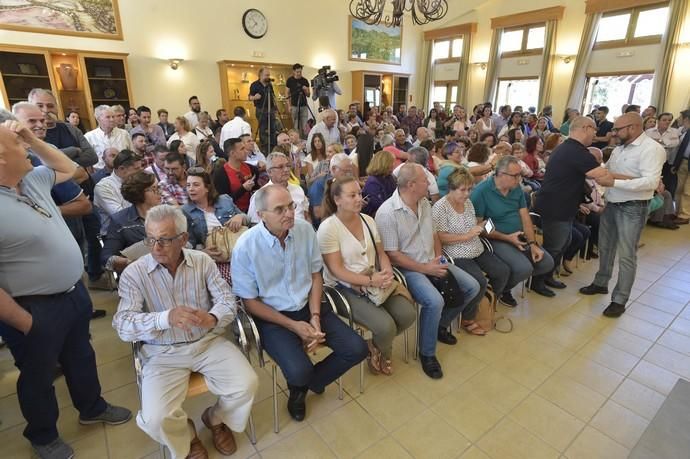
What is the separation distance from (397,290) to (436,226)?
27.0 inches

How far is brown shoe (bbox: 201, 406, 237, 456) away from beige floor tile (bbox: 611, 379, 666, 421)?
2139mm

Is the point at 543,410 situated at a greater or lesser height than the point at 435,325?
lesser

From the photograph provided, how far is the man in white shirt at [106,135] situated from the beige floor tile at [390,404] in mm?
3592

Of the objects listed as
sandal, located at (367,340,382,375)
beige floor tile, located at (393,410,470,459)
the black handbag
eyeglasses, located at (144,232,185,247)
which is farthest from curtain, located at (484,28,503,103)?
eyeglasses, located at (144,232,185,247)

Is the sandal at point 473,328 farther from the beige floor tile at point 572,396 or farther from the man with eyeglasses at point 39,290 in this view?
the man with eyeglasses at point 39,290

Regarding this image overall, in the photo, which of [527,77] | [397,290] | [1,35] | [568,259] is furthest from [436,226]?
[527,77]

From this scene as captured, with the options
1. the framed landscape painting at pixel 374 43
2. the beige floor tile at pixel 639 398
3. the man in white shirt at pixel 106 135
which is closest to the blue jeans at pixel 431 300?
the beige floor tile at pixel 639 398

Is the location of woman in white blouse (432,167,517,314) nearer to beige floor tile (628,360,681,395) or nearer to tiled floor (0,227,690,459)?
tiled floor (0,227,690,459)

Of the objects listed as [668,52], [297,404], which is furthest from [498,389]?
[668,52]

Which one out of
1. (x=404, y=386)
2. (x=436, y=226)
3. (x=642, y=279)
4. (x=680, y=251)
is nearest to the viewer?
(x=404, y=386)

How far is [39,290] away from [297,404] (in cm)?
130

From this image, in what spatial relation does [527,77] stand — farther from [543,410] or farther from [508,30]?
[543,410]

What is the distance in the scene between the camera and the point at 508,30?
33.2ft

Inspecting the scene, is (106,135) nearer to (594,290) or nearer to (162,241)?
(162,241)
